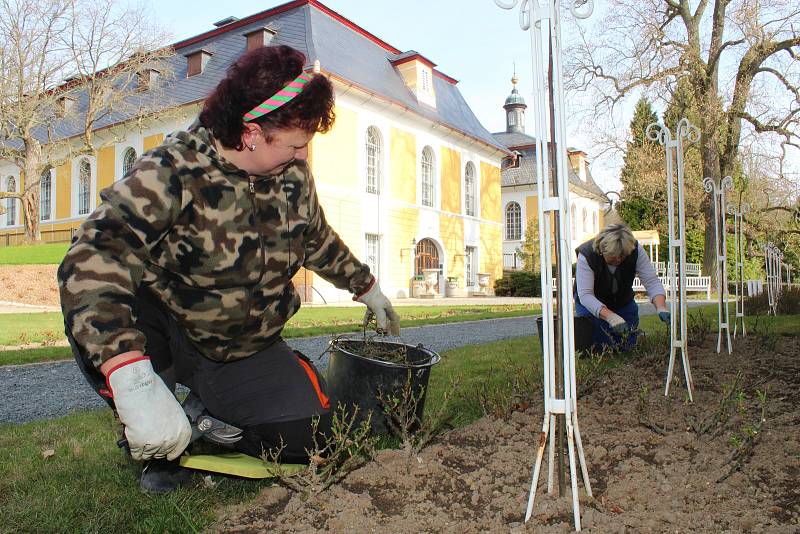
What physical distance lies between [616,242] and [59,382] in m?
4.01

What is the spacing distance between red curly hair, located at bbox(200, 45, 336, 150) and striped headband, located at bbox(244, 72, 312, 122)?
0.05 ft

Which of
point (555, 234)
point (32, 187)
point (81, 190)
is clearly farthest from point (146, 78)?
point (555, 234)

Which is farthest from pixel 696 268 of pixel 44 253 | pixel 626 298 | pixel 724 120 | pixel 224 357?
pixel 224 357

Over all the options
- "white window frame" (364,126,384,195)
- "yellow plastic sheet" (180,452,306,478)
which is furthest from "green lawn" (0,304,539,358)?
"white window frame" (364,126,384,195)

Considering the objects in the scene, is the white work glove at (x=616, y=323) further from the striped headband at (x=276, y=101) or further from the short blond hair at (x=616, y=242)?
the striped headband at (x=276, y=101)

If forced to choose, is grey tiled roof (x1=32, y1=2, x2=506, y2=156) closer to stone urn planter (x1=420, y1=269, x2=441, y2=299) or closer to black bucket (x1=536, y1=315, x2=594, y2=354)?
stone urn planter (x1=420, y1=269, x2=441, y2=299)

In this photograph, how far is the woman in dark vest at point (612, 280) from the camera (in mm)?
4199

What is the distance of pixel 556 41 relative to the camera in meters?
1.59

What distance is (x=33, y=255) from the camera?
55.2ft

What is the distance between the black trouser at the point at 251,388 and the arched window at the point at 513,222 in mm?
32174

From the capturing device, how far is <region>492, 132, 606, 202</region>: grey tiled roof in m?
33.3

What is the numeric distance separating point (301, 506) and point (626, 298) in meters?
3.75

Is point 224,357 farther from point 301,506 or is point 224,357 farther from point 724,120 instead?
point 724,120

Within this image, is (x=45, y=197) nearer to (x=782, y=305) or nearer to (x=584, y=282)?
(x=782, y=305)
